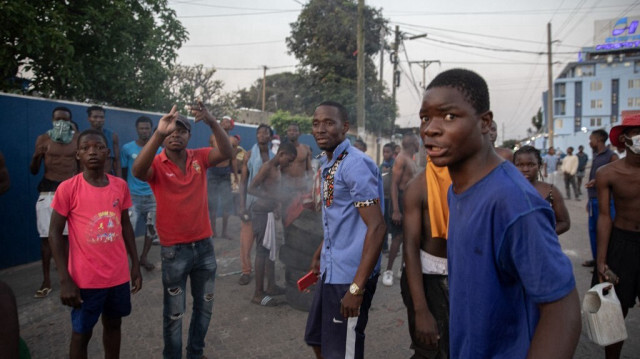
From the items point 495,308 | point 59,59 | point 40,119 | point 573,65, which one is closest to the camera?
point 495,308

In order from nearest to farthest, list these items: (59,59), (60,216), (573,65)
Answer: (60,216), (59,59), (573,65)

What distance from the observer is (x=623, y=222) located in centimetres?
317

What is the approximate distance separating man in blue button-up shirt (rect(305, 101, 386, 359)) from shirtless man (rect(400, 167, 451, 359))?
0.19 meters

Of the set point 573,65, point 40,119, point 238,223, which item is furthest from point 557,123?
point 40,119

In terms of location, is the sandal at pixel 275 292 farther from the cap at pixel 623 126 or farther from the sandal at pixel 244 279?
the cap at pixel 623 126

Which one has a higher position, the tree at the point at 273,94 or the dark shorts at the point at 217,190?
the tree at the point at 273,94

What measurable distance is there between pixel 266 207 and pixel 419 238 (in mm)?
2942

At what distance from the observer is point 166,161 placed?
3.04 meters

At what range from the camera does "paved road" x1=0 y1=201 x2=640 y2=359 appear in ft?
11.8

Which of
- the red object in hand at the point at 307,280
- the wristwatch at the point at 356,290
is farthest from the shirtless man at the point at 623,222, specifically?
the red object in hand at the point at 307,280

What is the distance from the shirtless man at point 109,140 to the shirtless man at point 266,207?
8.04 feet

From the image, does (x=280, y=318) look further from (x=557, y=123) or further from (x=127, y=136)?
(x=557, y=123)

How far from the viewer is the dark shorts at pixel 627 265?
309cm

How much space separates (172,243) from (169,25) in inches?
329
